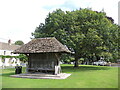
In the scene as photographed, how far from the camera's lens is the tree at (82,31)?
86.1 feet

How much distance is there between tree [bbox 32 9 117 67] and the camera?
26.2 m

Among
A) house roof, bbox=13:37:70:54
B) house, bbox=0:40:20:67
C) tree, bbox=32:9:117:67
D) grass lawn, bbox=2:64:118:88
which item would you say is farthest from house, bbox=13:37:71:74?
house, bbox=0:40:20:67

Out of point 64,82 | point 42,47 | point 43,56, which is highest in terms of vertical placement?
point 42,47

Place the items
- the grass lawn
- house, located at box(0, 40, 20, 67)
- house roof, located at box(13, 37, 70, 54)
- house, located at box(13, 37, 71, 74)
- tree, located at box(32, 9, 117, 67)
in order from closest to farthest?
the grass lawn → house roof, located at box(13, 37, 70, 54) → house, located at box(13, 37, 71, 74) → tree, located at box(32, 9, 117, 67) → house, located at box(0, 40, 20, 67)

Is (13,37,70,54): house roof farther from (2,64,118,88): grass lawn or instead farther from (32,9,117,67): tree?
(32,9,117,67): tree

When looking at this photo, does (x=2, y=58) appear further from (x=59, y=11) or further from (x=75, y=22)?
(x=75, y=22)

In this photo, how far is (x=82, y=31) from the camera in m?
28.5

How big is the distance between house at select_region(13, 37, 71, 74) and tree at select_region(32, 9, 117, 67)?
316 inches

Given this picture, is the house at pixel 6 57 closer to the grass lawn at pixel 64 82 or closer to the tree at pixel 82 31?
the tree at pixel 82 31

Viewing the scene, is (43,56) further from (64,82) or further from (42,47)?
(64,82)

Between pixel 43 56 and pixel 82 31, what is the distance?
40.7ft

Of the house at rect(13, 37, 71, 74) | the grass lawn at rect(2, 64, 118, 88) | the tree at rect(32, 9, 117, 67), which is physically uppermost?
the tree at rect(32, 9, 117, 67)

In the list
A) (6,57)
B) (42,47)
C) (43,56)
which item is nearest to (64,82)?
(43,56)

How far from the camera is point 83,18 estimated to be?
29359mm
